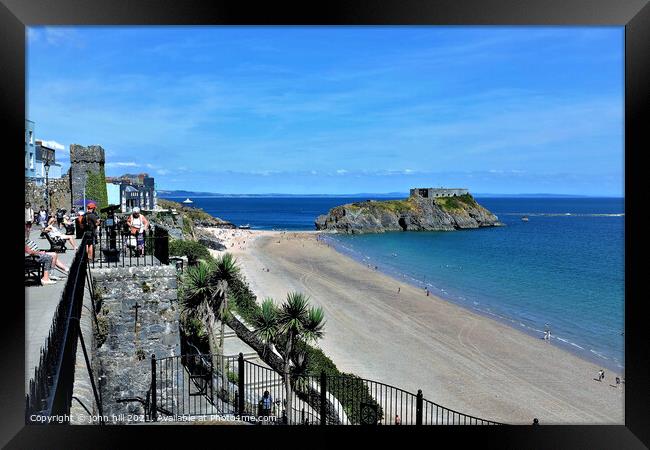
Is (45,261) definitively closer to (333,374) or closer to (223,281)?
(223,281)

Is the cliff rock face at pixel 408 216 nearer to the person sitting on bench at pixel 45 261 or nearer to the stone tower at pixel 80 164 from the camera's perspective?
the stone tower at pixel 80 164

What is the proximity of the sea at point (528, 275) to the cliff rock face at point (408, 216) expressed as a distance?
4.61 meters

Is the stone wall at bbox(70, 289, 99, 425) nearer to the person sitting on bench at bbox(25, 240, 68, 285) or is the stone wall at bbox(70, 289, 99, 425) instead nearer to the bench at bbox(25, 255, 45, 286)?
the bench at bbox(25, 255, 45, 286)

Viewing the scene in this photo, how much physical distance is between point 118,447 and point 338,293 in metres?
28.7

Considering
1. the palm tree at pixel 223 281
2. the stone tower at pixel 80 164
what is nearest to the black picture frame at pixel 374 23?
the palm tree at pixel 223 281

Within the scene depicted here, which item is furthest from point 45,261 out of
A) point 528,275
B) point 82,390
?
point 528,275

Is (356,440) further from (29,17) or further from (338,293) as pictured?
(338,293)

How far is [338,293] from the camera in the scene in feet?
110

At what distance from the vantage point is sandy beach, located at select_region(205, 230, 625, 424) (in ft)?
53.8

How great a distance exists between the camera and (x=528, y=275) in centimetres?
4516

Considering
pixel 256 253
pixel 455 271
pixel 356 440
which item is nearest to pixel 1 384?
pixel 356 440

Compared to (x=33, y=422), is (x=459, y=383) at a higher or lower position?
lower

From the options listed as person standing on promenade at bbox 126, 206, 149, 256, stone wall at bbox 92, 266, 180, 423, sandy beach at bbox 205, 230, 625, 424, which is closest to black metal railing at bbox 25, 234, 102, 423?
stone wall at bbox 92, 266, 180, 423

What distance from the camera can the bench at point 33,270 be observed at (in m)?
7.11
